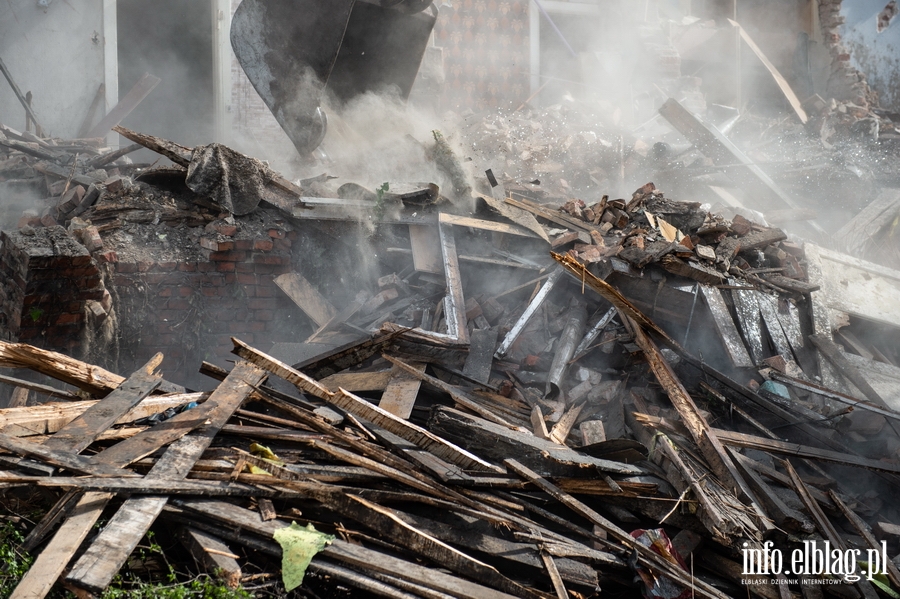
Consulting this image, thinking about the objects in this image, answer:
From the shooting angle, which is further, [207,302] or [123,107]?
[123,107]

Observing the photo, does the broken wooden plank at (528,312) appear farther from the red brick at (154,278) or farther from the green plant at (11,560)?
the green plant at (11,560)

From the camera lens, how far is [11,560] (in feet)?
8.44

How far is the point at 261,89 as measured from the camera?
616 cm

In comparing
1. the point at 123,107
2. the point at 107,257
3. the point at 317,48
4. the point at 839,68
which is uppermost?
the point at 839,68

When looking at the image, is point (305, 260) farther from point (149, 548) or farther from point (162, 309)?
point (149, 548)

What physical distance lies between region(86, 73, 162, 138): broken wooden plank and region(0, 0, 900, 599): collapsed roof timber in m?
2.00

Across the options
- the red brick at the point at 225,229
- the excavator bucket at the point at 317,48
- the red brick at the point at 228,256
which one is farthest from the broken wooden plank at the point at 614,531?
the excavator bucket at the point at 317,48

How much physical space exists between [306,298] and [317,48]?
245 cm

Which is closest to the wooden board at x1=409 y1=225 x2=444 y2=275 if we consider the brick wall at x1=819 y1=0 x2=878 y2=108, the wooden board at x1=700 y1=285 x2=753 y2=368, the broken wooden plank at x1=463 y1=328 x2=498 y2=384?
the broken wooden plank at x1=463 y1=328 x2=498 y2=384

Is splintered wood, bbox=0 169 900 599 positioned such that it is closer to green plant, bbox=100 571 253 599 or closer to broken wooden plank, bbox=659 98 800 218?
green plant, bbox=100 571 253 599

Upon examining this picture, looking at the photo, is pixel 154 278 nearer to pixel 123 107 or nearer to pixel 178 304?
pixel 178 304

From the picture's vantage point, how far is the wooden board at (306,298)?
5.58 m

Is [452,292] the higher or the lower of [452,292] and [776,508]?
the higher

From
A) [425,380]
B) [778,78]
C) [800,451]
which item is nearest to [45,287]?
[425,380]
